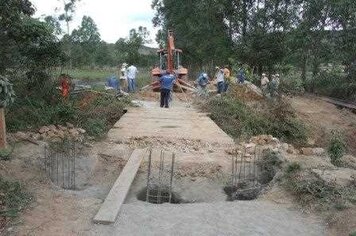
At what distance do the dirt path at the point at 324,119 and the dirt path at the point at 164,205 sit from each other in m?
6.27

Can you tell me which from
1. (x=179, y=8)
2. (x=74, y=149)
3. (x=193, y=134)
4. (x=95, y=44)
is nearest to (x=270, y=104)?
(x=193, y=134)


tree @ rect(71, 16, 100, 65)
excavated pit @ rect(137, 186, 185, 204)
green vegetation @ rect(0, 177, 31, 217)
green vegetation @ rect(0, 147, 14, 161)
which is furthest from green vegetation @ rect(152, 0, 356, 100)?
tree @ rect(71, 16, 100, 65)

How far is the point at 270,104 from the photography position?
18.8 metres

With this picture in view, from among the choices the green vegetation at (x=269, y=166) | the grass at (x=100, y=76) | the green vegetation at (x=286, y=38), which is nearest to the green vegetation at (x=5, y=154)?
the green vegetation at (x=269, y=166)

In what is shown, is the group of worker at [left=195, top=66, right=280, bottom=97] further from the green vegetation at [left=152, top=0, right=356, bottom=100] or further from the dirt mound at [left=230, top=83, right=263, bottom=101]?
the green vegetation at [left=152, top=0, right=356, bottom=100]

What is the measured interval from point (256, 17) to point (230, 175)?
2395 centimetres

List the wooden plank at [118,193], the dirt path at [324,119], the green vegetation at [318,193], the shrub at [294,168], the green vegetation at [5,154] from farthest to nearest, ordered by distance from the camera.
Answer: the dirt path at [324,119] → the green vegetation at [5,154] → the shrub at [294,168] → the green vegetation at [318,193] → the wooden plank at [118,193]

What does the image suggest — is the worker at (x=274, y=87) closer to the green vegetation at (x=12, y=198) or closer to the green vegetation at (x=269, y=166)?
the green vegetation at (x=269, y=166)

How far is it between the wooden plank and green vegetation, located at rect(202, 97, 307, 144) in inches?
219

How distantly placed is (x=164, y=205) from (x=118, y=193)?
81 cm

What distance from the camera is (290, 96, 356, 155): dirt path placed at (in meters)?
17.8

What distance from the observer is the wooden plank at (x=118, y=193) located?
6649 millimetres

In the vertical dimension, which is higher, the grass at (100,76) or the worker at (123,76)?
the worker at (123,76)

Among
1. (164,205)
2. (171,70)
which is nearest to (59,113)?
(164,205)
